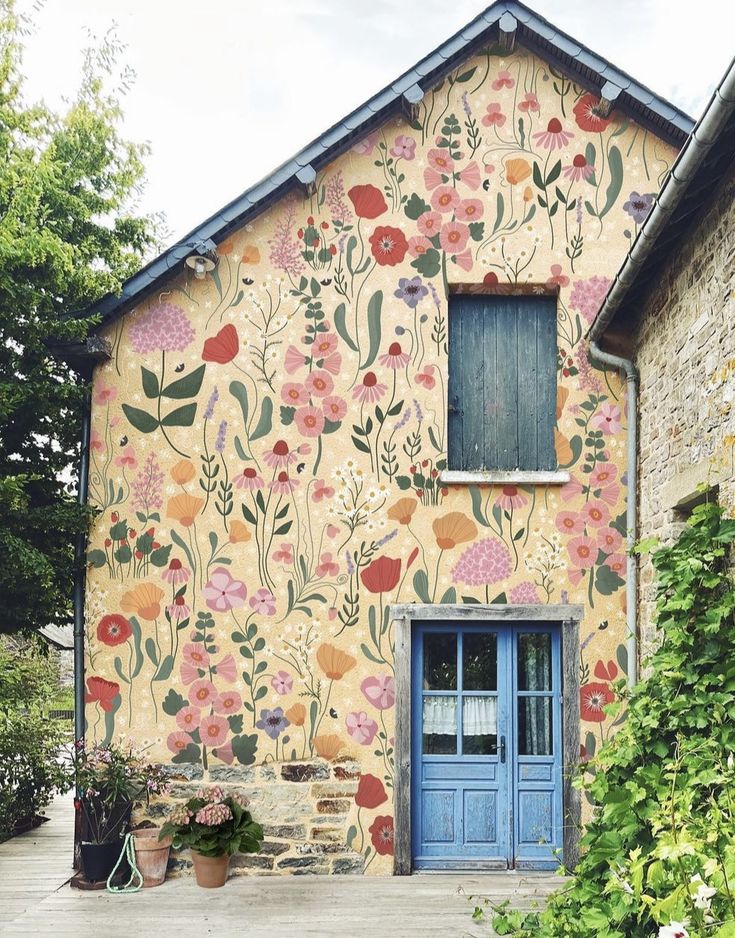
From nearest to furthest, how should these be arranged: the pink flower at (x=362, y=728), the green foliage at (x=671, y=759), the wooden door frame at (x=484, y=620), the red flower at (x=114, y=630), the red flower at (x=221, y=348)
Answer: the green foliage at (x=671, y=759) < the wooden door frame at (x=484, y=620) < the pink flower at (x=362, y=728) < the red flower at (x=114, y=630) < the red flower at (x=221, y=348)

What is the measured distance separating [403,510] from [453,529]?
0.43m

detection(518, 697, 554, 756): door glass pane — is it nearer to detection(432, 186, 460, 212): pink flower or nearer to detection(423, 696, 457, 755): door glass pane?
detection(423, 696, 457, 755): door glass pane

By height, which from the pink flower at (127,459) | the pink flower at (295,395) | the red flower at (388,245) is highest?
the red flower at (388,245)

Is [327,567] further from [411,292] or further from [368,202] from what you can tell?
[368,202]

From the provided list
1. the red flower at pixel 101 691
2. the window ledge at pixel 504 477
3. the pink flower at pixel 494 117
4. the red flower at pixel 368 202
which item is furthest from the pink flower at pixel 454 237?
the red flower at pixel 101 691

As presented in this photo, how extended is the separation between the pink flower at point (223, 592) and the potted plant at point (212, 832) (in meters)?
1.38

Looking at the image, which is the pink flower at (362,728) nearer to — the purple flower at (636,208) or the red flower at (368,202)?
the red flower at (368,202)

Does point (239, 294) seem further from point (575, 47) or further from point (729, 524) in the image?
point (729, 524)

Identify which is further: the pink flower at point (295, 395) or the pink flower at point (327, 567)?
the pink flower at point (295, 395)

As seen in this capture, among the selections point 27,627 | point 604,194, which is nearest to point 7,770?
point 27,627

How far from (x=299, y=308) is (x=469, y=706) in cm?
352

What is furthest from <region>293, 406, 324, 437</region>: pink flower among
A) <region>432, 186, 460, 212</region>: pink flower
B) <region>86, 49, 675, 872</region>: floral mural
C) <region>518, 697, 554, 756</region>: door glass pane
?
<region>518, 697, 554, 756</region>: door glass pane

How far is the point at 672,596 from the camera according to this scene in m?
4.88

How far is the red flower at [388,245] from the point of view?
23.1ft
